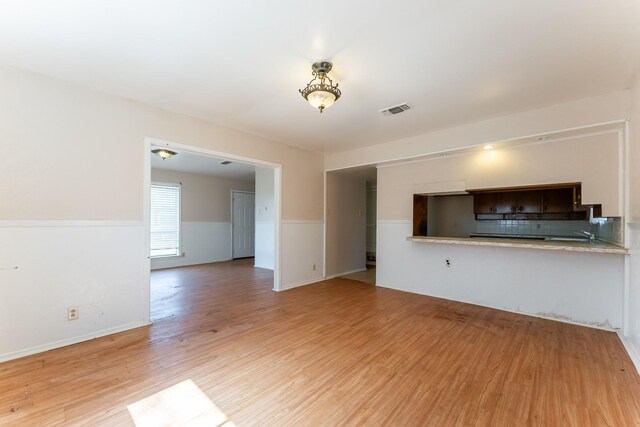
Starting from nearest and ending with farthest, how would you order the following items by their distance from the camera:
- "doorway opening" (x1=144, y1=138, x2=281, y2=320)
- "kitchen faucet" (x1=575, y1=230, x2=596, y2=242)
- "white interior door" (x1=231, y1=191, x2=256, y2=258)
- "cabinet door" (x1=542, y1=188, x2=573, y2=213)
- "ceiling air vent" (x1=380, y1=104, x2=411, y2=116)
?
"ceiling air vent" (x1=380, y1=104, x2=411, y2=116) → "kitchen faucet" (x1=575, y1=230, x2=596, y2=242) → "cabinet door" (x1=542, y1=188, x2=573, y2=213) → "doorway opening" (x1=144, y1=138, x2=281, y2=320) → "white interior door" (x1=231, y1=191, x2=256, y2=258)

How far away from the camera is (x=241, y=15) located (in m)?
1.88

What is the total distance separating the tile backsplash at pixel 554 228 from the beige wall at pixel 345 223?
8.52ft

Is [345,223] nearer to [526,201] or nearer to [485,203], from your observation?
[485,203]

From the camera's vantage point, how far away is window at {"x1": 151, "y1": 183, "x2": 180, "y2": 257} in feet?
23.3

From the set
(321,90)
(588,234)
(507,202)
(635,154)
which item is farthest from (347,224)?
(635,154)

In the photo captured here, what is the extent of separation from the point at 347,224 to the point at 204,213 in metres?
4.40

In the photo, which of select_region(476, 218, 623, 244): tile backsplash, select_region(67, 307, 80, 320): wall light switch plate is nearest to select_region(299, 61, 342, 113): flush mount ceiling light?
select_region(67, 307, 80, 320): wall light switch plate

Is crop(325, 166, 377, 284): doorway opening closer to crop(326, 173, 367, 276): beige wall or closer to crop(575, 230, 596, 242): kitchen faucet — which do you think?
crop(326, 173, 367, 276): beige wall

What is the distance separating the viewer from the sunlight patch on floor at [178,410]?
1704 mm

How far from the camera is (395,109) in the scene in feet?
11.2

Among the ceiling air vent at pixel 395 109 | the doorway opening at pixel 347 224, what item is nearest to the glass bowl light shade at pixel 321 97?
the ceiling air vent at pixel 395 109

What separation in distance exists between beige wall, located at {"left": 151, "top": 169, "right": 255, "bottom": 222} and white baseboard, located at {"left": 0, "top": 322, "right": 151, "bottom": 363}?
16.1ft

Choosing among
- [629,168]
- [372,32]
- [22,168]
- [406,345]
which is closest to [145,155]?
[22,168]

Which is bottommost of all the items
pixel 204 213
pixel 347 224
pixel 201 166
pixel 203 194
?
pixel 347 224
